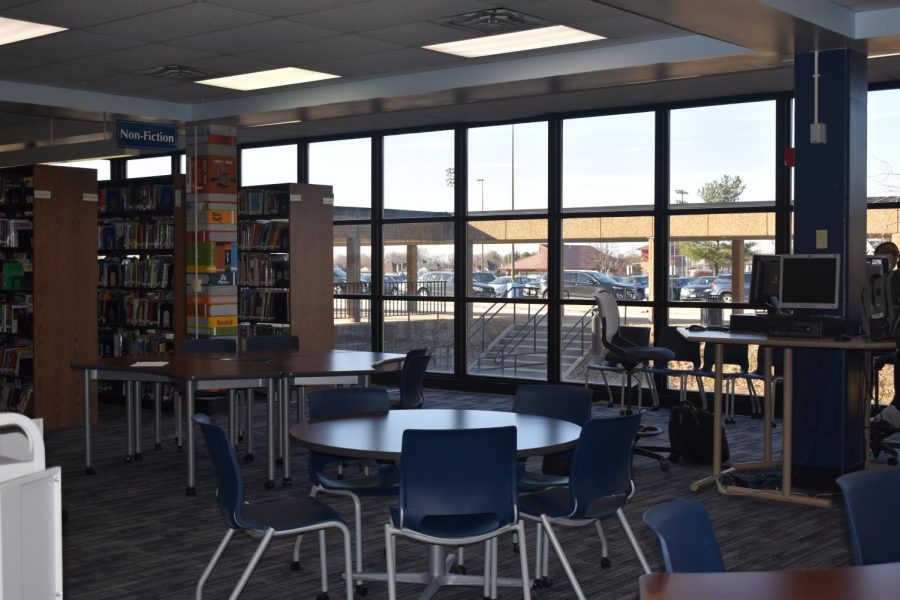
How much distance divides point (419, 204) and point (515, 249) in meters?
1.46

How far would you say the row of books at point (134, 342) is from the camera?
34.8 feet

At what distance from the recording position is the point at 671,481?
718 centimetres

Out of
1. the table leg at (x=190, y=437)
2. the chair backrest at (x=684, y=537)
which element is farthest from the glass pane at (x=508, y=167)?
the chair backrest at (x=684, y=537)

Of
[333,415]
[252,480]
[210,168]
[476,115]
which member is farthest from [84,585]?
[476,115]

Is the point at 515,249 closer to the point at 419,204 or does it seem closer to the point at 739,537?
the point at 419,204

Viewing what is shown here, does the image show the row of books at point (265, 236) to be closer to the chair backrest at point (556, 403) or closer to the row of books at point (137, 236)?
the row of books at point (137, 236)

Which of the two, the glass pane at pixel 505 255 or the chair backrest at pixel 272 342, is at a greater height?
the glass pane at pixel 505 255

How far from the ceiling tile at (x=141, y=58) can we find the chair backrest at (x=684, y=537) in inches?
253

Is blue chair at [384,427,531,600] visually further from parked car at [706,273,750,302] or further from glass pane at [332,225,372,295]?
glass pane at [332,225,372,295]

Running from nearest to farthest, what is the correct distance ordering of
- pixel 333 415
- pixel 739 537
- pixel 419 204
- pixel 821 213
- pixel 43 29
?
pixel 333 415 → pixel 739 537 → pixel 821 213 → pixel 43 29 → pixel 419 204

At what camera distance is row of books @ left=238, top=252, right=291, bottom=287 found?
10.8 meters

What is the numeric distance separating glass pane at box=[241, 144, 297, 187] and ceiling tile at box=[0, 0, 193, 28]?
240 inches

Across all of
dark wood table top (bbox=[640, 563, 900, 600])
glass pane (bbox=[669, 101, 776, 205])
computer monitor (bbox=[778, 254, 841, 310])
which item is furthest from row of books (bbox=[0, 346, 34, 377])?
dark wood table top (bbox=[640, 563, 900, 600])

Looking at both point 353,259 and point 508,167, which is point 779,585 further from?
point 353,259
